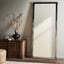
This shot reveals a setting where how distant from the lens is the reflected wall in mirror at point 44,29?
18.3 feet

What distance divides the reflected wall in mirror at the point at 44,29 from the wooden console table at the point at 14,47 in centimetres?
51

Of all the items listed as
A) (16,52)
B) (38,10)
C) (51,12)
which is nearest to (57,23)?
Result: (51,12)

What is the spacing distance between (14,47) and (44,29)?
A: 1202 millimetres

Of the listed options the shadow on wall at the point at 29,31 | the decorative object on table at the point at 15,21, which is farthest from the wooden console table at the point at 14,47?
the decorative object on table at the point at 15,21

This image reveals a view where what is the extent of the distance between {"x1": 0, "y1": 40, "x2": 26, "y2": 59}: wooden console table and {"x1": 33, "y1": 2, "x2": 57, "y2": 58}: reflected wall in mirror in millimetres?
514

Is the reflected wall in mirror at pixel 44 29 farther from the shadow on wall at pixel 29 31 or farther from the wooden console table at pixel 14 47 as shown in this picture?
the wooden console table at pixel 14 47

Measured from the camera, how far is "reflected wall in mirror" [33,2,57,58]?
5.58 m

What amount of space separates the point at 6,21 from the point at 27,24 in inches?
30.8

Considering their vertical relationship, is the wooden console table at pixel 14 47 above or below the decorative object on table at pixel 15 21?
below

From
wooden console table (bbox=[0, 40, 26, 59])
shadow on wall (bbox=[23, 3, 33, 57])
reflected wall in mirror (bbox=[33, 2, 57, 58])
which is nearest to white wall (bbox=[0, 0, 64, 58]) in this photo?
shadow on wall (bbox=[23, 3, 33, 57])

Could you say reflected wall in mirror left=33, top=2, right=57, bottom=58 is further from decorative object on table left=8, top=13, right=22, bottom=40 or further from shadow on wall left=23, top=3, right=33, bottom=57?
decorative object on table left=8, top=13, right=22, bottom=40

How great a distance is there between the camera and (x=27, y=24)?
228 inches

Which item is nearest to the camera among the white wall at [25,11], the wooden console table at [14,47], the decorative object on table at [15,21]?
the wooden console table at [14,47]

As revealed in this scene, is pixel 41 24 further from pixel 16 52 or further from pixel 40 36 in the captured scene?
pixel 16 52
